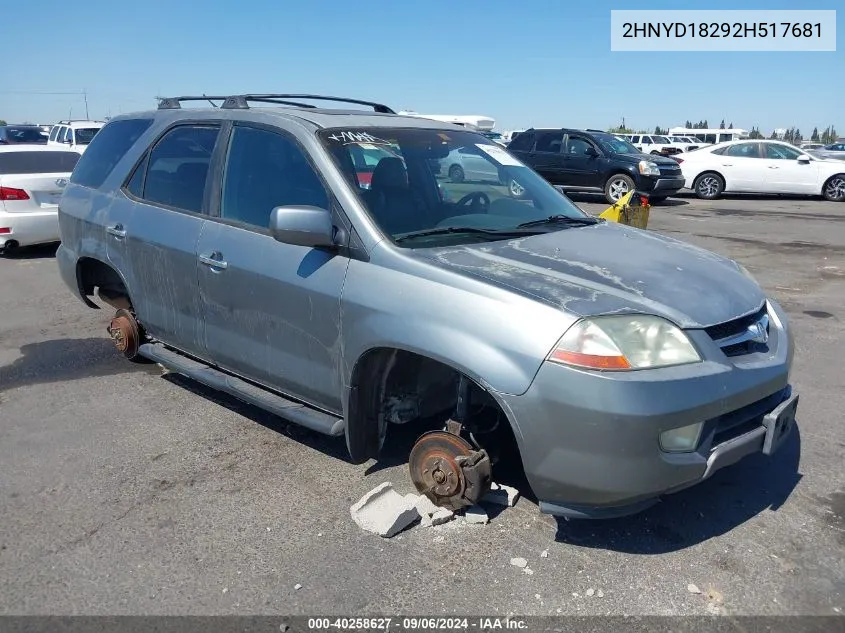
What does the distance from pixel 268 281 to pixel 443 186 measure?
45.8 inches

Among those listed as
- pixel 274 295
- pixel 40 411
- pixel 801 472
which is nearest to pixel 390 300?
pixel 274 295

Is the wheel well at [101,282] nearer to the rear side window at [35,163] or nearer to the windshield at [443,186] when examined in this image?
the windshield at [443,186]

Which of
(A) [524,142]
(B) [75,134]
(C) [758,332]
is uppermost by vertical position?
(B) [75,134]

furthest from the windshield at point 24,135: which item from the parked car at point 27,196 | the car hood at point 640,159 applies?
the car hood at point 640,159

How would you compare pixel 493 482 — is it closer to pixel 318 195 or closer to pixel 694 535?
pixel 694 535

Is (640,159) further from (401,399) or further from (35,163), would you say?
(401,399)

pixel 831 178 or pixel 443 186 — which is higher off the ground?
pixel 831 178

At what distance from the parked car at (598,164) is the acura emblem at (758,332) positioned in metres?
13.9

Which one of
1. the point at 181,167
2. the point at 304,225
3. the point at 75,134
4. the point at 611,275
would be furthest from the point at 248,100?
the point at 75,134

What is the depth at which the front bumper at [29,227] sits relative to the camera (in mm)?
9406

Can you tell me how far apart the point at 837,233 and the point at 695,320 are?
11.9 meters

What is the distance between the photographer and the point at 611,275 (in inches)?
125

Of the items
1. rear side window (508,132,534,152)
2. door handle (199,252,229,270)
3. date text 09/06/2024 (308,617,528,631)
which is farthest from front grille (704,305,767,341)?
rear side window (508,132,534,152)

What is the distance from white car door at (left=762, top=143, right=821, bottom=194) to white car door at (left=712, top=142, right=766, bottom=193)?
170 mm
